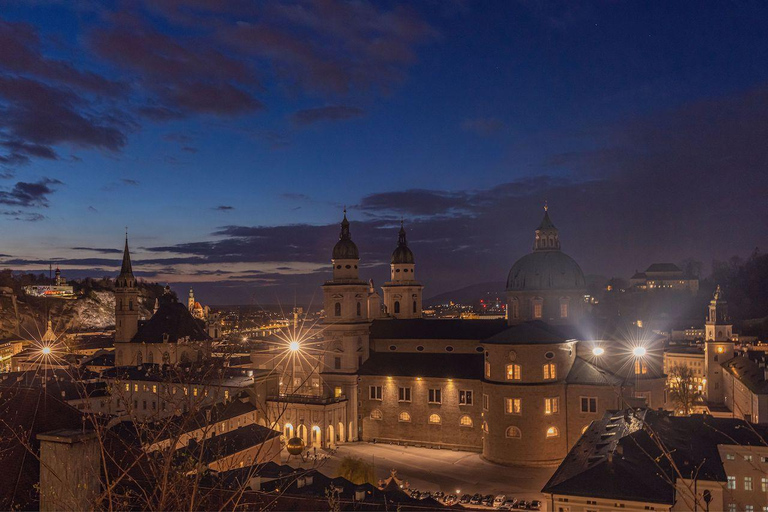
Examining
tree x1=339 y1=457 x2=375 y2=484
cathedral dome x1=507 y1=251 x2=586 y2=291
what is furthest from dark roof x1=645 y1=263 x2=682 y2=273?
tree x1=339 y1=457 x2=375 y2=484

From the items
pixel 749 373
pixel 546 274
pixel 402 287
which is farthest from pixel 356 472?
pixel 749 373

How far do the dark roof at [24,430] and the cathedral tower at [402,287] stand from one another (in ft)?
196

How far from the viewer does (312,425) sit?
181 ft

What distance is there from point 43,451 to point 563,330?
48.9 meters

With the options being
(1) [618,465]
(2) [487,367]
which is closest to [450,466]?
(2) [487,367]

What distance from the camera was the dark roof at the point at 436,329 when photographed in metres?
58.5

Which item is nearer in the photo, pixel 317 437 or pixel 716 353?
pixel 317 437

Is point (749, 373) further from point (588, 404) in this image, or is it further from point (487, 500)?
point (487, 500)

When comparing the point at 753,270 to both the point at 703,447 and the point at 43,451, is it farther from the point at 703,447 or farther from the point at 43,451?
the point at 43,451

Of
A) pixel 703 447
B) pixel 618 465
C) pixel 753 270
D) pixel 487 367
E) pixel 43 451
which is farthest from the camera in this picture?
pixel 753 270

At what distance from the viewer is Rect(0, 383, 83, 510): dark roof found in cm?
1267

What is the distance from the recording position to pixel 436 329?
60.2 meters

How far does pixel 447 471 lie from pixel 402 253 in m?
33.5

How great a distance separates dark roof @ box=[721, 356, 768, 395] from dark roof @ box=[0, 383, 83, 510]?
66798 millimetres
